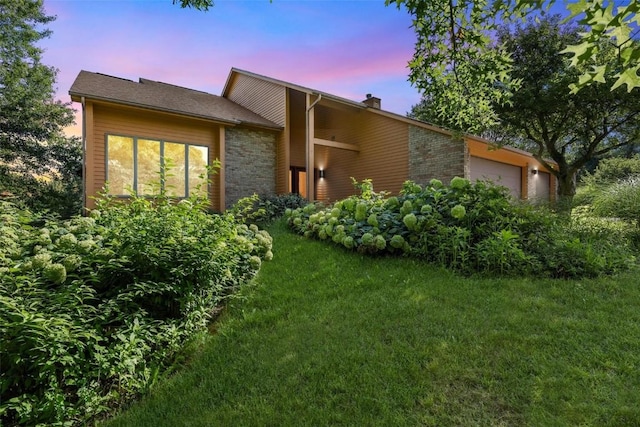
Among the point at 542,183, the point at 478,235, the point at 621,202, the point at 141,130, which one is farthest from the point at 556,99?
the point at 141,130

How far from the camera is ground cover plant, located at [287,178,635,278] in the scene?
383 cm

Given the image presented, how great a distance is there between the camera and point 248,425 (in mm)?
1836

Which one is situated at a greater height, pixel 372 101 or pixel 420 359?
pixel 372 101

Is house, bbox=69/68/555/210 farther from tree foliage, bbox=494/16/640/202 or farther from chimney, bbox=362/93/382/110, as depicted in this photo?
tree foliage, bbox=494/16/640/202

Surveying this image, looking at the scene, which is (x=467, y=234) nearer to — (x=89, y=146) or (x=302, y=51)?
(x=302, y=51)

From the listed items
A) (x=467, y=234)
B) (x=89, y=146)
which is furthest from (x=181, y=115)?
(x=467, y=234)

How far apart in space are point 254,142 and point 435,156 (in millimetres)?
6072

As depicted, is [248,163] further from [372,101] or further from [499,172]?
[499,172]

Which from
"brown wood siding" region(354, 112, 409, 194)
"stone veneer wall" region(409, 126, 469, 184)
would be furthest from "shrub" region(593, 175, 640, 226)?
"brown wood siding" region(354, 112, 409, 194)

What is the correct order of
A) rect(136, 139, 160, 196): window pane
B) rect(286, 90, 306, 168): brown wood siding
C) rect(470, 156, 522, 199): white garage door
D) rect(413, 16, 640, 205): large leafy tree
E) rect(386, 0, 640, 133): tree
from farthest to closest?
rect(470, 156, 522, 199): white garage door
rect(286, 90, 306, 168): brown wood siding
rect(413, 16, 640, 205): large leafy tree
rect(136, 139, 160, 196): window pane
rect(386, 0, 640, 133): tree

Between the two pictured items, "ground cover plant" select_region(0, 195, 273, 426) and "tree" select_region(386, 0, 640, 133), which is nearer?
"ground cover plant" select_region(0, 195, 273, 426)

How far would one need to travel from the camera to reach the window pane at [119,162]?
8.44m

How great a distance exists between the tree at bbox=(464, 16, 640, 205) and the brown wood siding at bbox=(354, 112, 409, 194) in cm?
384

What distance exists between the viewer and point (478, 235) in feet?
14.3
